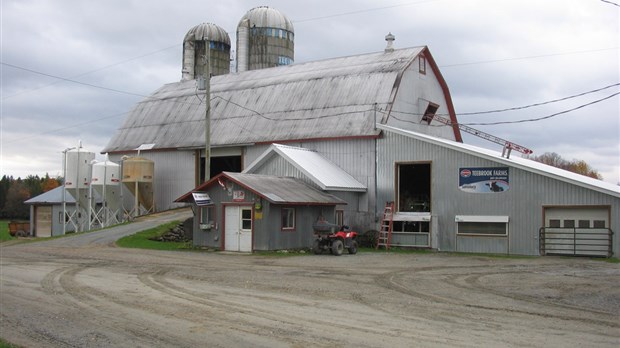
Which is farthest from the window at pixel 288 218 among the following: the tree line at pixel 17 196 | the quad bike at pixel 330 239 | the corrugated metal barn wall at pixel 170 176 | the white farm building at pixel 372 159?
the tree line at pixel 17 196

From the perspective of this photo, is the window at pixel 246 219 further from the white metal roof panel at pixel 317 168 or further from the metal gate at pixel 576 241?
the metal gate at pixel 576 241

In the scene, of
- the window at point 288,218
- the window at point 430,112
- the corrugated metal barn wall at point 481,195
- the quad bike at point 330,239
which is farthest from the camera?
the window at point 430,112

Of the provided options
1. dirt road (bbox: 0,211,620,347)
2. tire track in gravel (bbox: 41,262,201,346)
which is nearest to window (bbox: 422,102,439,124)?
dirt road (bbox: 0,211,620,347)

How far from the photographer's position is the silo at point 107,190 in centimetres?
4081

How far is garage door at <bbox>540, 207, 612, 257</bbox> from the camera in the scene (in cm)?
2552

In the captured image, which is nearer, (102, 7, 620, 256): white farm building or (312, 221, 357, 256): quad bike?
(312, 221, 357, 256): quad bike

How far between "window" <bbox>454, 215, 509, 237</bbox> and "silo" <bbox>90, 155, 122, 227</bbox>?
23.0 m

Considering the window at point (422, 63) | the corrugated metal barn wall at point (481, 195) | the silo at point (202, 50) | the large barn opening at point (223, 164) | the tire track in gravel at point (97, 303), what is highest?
the silo at point (202, 50)

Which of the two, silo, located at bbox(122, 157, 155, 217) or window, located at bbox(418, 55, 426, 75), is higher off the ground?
window, located at bbox(418, 55, 426, 75)

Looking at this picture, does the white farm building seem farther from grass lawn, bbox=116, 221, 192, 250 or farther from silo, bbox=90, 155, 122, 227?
silo, bbox=90, 155, 122, 227

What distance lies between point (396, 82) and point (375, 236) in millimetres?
8894

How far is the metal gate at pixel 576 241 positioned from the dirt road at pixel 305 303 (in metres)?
3.23

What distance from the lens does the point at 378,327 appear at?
1036cm

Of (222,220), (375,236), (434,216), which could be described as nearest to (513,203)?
(434,216)
